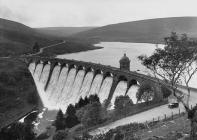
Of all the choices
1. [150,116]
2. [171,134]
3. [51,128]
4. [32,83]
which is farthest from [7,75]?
[171,134]

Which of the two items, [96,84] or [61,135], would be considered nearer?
[61,135]

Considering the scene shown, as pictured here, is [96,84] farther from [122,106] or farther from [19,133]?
[122,106]

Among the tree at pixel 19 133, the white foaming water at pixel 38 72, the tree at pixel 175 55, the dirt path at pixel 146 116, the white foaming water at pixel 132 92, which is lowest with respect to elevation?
the tree at pixel 19 133

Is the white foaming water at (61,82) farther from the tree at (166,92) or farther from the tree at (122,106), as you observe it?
the tree at (122,106)

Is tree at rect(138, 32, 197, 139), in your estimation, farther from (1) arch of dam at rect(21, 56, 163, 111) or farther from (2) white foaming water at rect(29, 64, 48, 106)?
(2) white foaming water at rect(29, 64, 48, 106)

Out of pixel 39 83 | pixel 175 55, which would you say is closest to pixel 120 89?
pixel 175 55

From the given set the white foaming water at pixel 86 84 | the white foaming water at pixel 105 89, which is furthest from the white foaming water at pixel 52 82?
the white foaming water at pixel 105 89

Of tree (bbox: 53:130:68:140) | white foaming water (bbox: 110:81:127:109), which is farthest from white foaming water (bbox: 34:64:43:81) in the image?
tree (bbox: 53:130:68:140)
